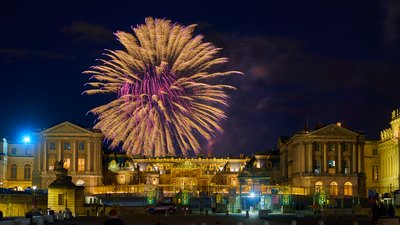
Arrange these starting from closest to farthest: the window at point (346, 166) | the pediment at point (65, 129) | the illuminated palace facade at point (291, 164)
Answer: the illuminated palace facade at point (291, 164) < the pediment at point (65, 129) < the window at point (346, 166)

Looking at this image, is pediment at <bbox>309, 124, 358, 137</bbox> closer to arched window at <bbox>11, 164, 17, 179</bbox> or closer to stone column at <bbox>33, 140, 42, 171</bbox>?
stone column at <bbox>33, 140, 42, 171</bbox>

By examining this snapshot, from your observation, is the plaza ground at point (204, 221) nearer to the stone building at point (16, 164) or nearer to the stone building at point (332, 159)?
the stone building at point (332, 159)

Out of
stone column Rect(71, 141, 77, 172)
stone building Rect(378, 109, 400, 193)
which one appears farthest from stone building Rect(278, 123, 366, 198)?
stone column Rect(71, 141, 77, 172)

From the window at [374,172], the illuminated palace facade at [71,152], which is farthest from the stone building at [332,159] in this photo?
the illuminated palace facade at [71,152]

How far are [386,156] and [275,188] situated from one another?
31.1 m

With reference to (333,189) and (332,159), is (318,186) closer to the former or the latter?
(333,189)

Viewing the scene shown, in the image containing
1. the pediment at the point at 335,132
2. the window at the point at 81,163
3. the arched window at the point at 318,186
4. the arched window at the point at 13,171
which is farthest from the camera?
the arched window at the point at 13,171

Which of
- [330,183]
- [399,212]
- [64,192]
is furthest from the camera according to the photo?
[330,183]

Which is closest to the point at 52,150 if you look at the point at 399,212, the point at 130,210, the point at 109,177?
the point at 109,177

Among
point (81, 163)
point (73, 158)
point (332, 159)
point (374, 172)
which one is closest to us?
point (73, 158)

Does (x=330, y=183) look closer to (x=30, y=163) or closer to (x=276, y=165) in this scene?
(x=276, y=165)

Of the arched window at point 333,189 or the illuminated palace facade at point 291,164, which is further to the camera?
the arched window at point 333,189

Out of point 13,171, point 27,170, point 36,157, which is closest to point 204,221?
point 36,157

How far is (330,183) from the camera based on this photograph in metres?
141
